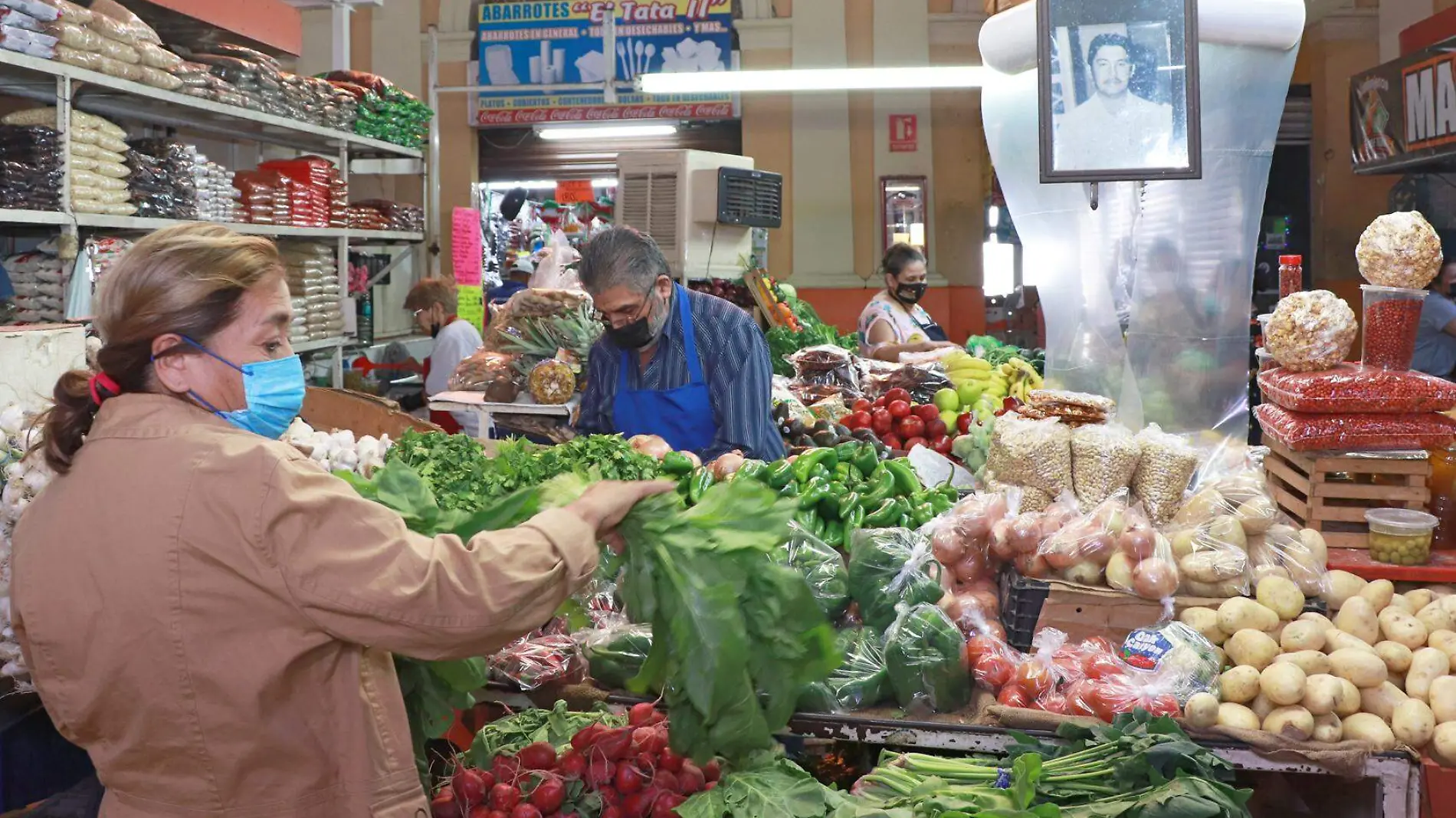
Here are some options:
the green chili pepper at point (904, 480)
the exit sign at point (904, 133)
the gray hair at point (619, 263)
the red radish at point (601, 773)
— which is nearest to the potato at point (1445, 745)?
the green chili pepper at point (904, 480)

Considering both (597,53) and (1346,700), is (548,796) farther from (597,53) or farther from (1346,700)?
(597,53)

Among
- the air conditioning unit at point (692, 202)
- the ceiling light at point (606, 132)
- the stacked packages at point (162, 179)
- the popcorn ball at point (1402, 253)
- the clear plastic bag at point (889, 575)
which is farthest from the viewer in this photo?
the ceiling light at point (606, 132)

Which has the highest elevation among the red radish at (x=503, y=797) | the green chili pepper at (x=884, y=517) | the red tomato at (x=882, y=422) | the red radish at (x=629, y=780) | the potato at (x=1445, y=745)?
the red tomato at (x=882, y=422)

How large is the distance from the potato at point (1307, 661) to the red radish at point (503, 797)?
5.69 ft

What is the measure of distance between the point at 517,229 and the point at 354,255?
9.53 ft

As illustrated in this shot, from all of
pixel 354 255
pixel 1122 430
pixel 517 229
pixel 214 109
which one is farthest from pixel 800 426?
pixel 517 229

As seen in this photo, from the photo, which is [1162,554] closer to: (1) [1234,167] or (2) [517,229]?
(1) [1234,167]

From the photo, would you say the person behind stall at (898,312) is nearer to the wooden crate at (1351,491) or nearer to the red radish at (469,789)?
the wooden crate at (1351,491)

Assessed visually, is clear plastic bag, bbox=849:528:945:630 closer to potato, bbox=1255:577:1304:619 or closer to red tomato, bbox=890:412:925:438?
potato, bbox=1255:577:1304:619

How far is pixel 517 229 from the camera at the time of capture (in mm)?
13086

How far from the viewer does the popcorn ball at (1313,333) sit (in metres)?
3.56

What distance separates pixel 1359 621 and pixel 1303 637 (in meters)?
0.25

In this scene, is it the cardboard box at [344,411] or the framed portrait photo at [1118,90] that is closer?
the framed portrait photo at [1118,90]

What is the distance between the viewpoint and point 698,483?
3.41 m
